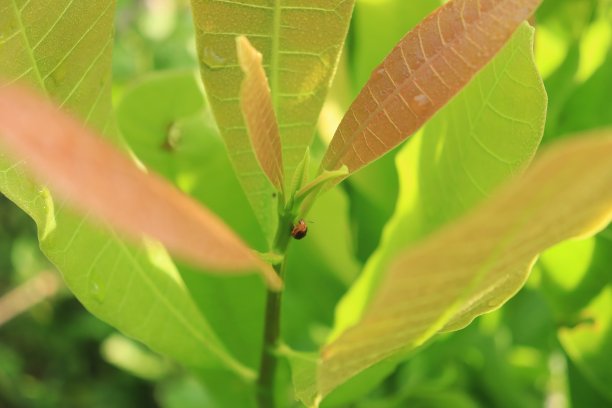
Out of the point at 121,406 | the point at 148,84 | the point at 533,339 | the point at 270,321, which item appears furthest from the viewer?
the point at 121,406

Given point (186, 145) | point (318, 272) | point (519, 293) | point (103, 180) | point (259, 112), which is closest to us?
point (103, 180)

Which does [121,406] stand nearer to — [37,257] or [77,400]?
[77,400]

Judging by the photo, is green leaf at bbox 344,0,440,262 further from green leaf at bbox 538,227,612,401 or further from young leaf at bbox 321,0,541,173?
young leaf at bbox 321,0,541,173

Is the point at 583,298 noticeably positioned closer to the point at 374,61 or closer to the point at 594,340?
the point at 594,340

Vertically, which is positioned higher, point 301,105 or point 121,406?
point 301,105

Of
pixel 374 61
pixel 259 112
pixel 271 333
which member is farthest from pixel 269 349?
pixel 374 61

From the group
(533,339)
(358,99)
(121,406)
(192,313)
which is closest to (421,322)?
(358,99)

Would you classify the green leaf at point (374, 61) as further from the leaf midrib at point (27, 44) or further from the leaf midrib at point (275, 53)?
the leaf midrib at point (27, 44)
